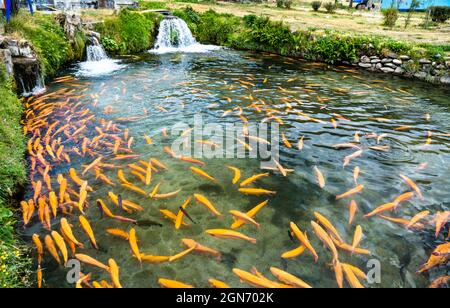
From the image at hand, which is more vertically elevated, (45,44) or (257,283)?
(45,44)

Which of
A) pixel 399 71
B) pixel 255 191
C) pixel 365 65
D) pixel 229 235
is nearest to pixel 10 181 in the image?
pixel 229 235

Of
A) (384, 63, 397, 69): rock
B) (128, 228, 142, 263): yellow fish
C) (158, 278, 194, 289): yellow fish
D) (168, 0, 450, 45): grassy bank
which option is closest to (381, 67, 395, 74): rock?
(384, 63, 397, 69): rock

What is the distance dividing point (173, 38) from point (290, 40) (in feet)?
23.6

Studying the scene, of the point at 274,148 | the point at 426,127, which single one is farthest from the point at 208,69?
the point at 426,127

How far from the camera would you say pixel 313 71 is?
46.3ft

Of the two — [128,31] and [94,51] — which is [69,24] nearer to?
[94,51]

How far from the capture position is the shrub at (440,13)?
25.8 meters

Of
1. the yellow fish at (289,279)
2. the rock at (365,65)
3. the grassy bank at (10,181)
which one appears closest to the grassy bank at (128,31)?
the grassy bank at (10,181)

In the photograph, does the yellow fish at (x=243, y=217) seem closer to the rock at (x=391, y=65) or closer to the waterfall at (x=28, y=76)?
the waterfall at (x=28, y=76)

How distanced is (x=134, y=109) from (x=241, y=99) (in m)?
3.53

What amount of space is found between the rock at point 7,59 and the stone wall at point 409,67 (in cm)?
1416
